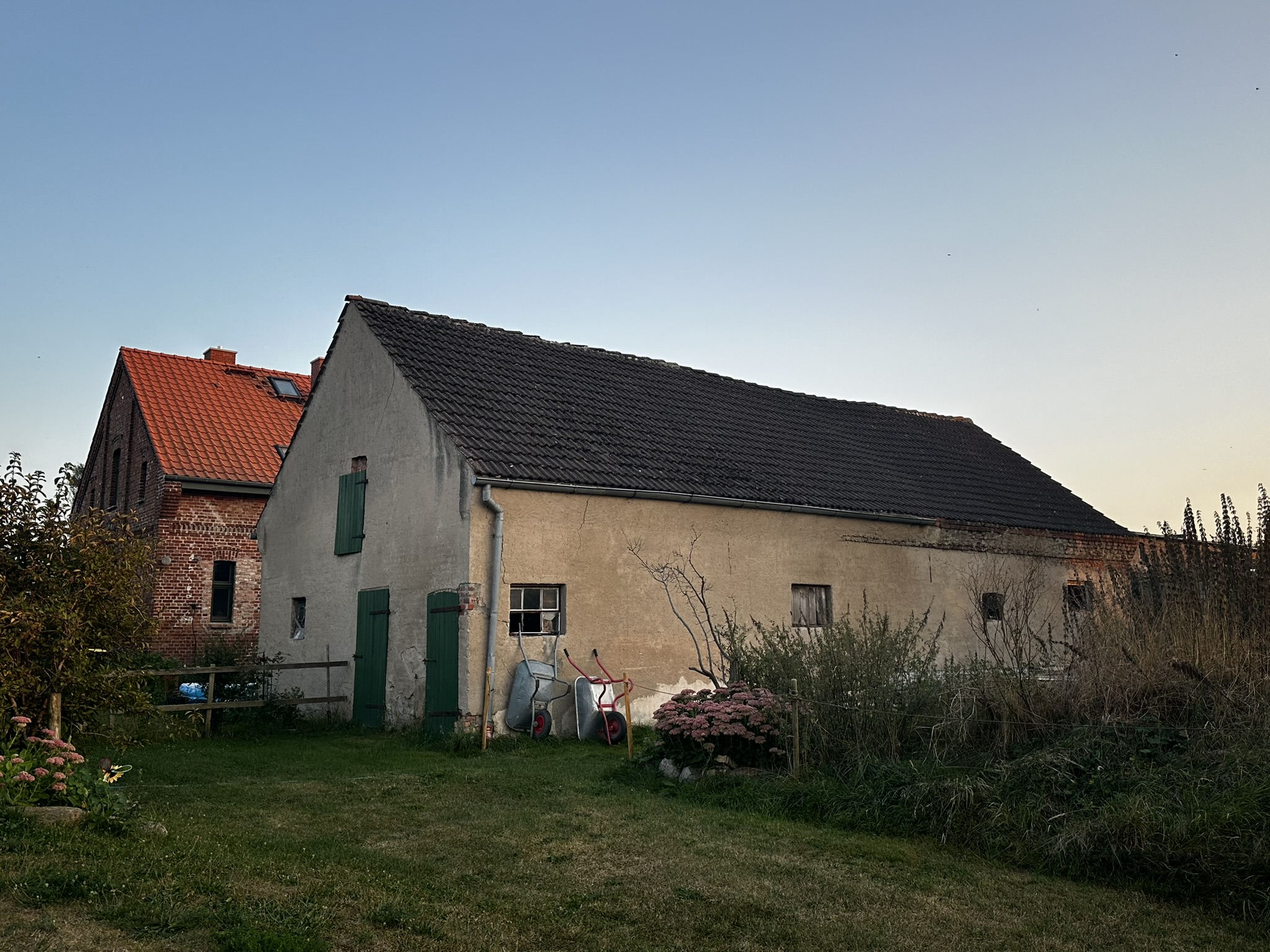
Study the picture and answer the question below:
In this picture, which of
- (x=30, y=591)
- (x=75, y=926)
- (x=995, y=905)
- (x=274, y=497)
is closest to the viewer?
(x=75, y=926)

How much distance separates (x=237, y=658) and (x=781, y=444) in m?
11.4

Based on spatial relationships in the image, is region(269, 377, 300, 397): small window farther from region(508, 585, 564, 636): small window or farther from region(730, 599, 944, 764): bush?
region(730, 599, 944, 764): bush

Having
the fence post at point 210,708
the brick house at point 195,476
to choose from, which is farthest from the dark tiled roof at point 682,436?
the brick house at point 195,476

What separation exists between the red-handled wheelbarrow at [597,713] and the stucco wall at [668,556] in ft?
1.00

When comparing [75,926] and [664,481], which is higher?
[664,481]

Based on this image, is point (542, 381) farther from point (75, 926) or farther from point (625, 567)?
point (75, 926)

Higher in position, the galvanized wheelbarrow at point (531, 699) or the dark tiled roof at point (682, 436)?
the dark tiled roof at point (682, 436)

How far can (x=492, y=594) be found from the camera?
13.5 metres

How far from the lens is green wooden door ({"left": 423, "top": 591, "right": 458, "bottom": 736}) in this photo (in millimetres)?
13359

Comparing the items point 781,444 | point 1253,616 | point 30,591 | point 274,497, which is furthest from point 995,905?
point 274,497

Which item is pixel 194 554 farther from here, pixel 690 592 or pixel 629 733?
pixel 629 733

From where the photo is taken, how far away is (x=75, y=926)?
15.9ft

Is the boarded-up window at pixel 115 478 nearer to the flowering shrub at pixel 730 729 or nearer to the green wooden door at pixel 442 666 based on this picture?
the green wooden door at pixel 442 666

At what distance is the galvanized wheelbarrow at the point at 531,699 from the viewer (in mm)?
13320
